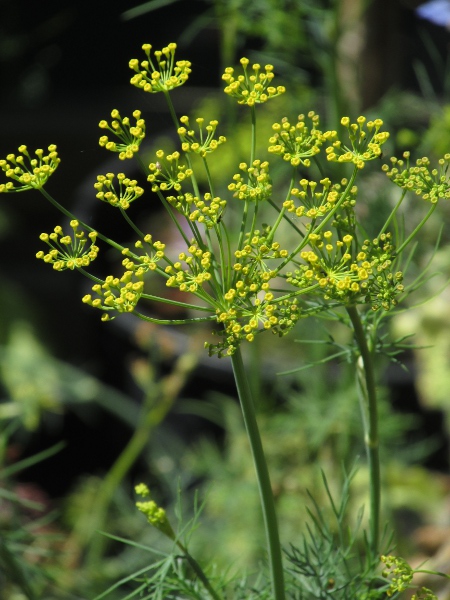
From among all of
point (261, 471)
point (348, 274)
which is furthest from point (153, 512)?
point (348, 274)

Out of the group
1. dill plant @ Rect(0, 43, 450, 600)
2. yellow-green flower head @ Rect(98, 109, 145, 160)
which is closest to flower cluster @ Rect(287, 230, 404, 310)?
dill plant @ Rect(0, 43, 450, 600)

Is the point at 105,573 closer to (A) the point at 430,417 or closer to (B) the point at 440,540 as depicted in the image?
(B) the point at 440,540

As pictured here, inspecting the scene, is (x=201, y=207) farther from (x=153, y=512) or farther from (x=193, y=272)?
(x=153, y=512)

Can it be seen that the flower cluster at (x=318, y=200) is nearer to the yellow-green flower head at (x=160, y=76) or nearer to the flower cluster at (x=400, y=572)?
the yellow-green flower head at (x=160, y=76)

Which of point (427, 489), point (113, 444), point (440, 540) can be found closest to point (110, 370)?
point (113, 444)

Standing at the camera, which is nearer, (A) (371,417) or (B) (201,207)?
(B) (201,207)

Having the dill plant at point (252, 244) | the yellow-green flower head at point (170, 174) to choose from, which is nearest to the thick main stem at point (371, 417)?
the dill plant at point (252, 244)

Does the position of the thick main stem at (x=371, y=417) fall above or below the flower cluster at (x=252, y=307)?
below
